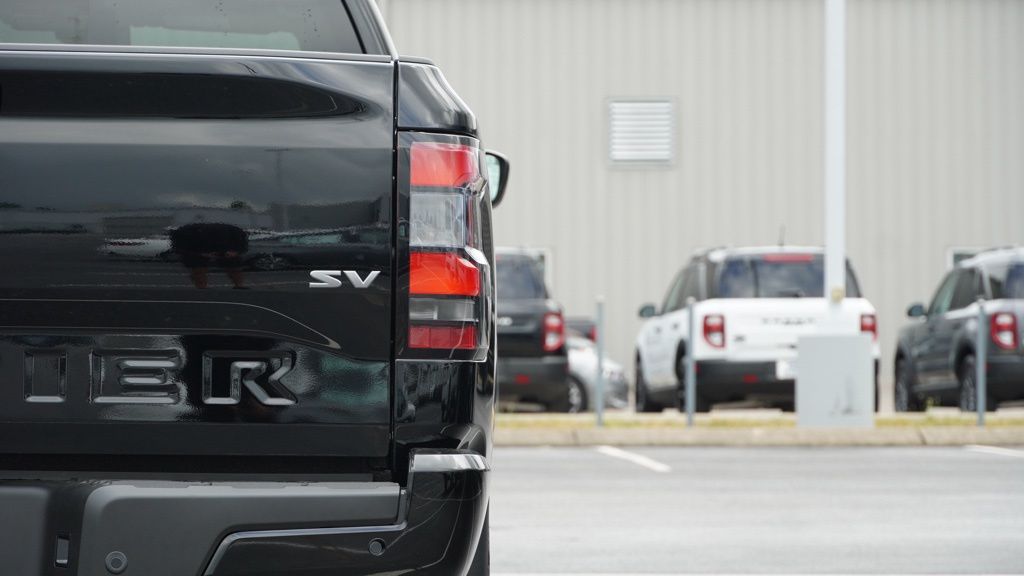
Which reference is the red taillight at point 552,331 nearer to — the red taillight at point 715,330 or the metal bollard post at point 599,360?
the metal bollard post at point 599,360

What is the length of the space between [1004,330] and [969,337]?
539 mm

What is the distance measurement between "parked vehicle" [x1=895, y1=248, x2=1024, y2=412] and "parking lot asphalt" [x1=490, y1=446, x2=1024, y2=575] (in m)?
2.47

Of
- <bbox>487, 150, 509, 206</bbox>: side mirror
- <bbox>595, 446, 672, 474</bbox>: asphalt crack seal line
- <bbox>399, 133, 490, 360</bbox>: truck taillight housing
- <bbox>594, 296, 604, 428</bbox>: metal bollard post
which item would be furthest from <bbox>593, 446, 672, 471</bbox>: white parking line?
<bbox>399, 133, 490, 360</bbox>: truck taillight housing

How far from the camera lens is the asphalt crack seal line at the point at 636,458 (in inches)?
432

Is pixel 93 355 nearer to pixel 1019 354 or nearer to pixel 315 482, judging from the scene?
pixel 315 482

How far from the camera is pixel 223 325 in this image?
2914mm

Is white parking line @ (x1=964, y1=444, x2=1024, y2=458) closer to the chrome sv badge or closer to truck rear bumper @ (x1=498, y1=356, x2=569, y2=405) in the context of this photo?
truck rear bumper @ (x1=498, y1=356, x2=569, y2=405)

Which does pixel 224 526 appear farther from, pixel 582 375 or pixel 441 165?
pixel 582 375

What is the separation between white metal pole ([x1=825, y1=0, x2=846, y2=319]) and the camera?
13797 millimetres

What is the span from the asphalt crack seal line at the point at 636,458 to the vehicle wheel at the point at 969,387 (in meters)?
3.76

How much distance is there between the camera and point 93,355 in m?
2.91

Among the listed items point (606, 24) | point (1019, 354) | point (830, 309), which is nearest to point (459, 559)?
point (830, 309)

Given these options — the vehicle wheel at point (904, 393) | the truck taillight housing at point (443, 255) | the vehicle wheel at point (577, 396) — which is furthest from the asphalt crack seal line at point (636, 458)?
the truck taillight housing at point (443, 255)

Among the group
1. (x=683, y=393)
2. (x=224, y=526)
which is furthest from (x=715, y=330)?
(x=224, y=526)
